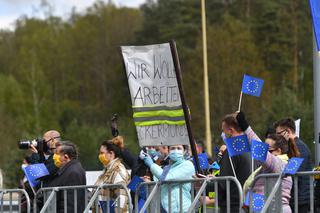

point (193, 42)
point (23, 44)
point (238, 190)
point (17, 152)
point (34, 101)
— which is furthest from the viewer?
point (23, 44)

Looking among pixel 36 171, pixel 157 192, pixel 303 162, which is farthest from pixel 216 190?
pixel 36 171

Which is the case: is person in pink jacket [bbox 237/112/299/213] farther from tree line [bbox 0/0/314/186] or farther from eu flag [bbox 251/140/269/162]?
tree line [bbox 0/0/314/186]

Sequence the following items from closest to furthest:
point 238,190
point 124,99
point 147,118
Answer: point 238,190, point 147,118, point 124,99

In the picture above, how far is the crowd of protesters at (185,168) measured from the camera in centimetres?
1066

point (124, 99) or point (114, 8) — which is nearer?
point (124, 99)

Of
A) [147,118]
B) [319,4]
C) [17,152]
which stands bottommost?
[17,152]

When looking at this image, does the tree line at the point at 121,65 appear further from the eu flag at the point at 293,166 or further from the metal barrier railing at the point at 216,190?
the eu flag at the point at 293,166

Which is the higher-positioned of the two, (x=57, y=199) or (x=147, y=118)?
(x=147, y=118)

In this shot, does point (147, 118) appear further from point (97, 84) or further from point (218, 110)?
point (97, 84)

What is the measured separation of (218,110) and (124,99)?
17.4 metres

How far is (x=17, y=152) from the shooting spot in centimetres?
5925

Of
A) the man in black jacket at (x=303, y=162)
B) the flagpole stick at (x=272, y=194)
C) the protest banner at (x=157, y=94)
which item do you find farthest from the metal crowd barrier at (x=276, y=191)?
the protest banner at (x=157, y=94)

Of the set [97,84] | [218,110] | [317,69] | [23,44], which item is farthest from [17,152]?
[317,69]

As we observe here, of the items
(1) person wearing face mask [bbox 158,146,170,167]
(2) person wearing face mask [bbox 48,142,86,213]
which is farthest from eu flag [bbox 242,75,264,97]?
(2) person wearing face mask [bbox 48,142,86,213]
